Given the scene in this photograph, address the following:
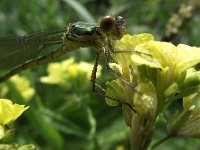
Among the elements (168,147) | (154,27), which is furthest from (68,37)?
(154,27)

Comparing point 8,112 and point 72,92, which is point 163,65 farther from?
point 72,92

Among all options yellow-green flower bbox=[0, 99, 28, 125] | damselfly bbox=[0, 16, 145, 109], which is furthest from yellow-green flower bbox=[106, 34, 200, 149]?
damselfly bbox=[0, 16, 145, 109]

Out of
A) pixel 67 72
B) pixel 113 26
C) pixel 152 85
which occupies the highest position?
pixel 67 72

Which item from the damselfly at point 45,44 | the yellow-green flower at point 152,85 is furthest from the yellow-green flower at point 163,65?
the damselfly at point 45,44

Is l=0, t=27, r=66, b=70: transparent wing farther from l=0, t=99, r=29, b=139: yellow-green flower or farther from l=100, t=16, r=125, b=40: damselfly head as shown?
l=0, t=99, r=29, b=139: yellow-green flower

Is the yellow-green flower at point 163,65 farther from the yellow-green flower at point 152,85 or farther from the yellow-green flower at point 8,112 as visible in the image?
the yellow-green flower at point 8,112

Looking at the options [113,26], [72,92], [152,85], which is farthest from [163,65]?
[72,92]

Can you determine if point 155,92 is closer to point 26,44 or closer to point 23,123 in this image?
point 26,44
